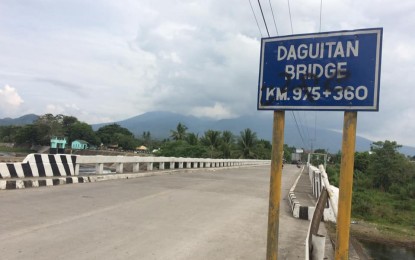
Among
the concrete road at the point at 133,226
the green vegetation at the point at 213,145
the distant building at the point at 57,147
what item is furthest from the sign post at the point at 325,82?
the green vegetation at the point at 213,145

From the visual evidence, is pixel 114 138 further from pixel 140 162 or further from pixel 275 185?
pixel 275 185

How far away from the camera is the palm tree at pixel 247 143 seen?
81750 mm

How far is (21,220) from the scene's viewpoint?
6852 mm

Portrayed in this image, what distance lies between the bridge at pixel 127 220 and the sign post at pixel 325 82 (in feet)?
7.47

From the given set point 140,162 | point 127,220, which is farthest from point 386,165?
point 127,220

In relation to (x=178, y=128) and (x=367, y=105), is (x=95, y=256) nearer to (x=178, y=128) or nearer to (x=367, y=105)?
(x=367, y=105)

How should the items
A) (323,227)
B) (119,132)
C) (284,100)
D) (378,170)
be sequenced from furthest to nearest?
(119,132) → (378,170) → (323,227) → (284,100)

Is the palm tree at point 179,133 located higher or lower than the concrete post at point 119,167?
higher

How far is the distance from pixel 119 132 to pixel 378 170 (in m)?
101

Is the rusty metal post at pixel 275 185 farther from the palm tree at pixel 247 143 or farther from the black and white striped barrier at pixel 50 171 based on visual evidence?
the palm tree at pixel 247 143

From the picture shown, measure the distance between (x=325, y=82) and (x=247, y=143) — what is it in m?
79.5

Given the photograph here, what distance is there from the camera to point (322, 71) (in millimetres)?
3883

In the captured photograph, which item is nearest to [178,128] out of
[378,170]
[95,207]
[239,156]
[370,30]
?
[239,156]

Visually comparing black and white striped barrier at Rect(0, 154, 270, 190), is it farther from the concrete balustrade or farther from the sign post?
the sign post
